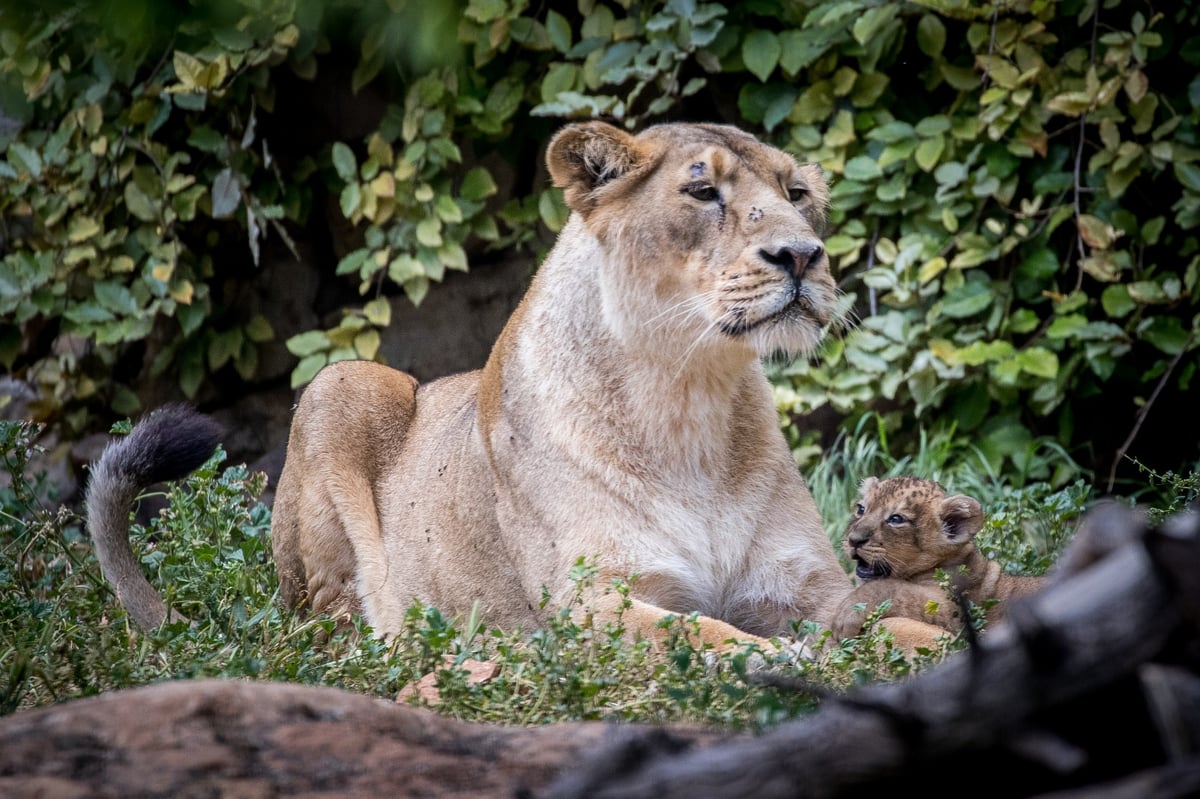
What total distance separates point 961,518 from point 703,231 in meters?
1.18

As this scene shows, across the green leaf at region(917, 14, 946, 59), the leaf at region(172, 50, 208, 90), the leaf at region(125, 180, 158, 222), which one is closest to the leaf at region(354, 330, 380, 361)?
the leaf at region(125, 180, 158, 222)

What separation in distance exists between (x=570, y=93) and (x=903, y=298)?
1.83 meters

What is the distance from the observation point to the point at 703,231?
167 inches

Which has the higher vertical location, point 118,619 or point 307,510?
point 118,619

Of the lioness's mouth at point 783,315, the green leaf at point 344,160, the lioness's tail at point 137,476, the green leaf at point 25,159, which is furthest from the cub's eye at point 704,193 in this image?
the green leaf at point 25,159

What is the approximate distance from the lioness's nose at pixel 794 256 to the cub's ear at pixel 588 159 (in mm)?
609

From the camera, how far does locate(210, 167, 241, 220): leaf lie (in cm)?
735

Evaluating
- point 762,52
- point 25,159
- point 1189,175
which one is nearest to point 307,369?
point 25,159

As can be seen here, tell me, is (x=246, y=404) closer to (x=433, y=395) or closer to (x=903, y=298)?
(x=433, y=395)

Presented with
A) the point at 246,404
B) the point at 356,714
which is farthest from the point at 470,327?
the point at 356,714

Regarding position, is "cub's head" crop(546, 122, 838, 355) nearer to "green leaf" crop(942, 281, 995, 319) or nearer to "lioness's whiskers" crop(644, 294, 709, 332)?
"lioness's whiskers" crop(644, 294, 709, 332)

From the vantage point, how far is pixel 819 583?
14.2ft

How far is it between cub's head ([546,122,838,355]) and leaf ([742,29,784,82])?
2.31 metres

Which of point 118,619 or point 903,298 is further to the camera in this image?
point 903,298
